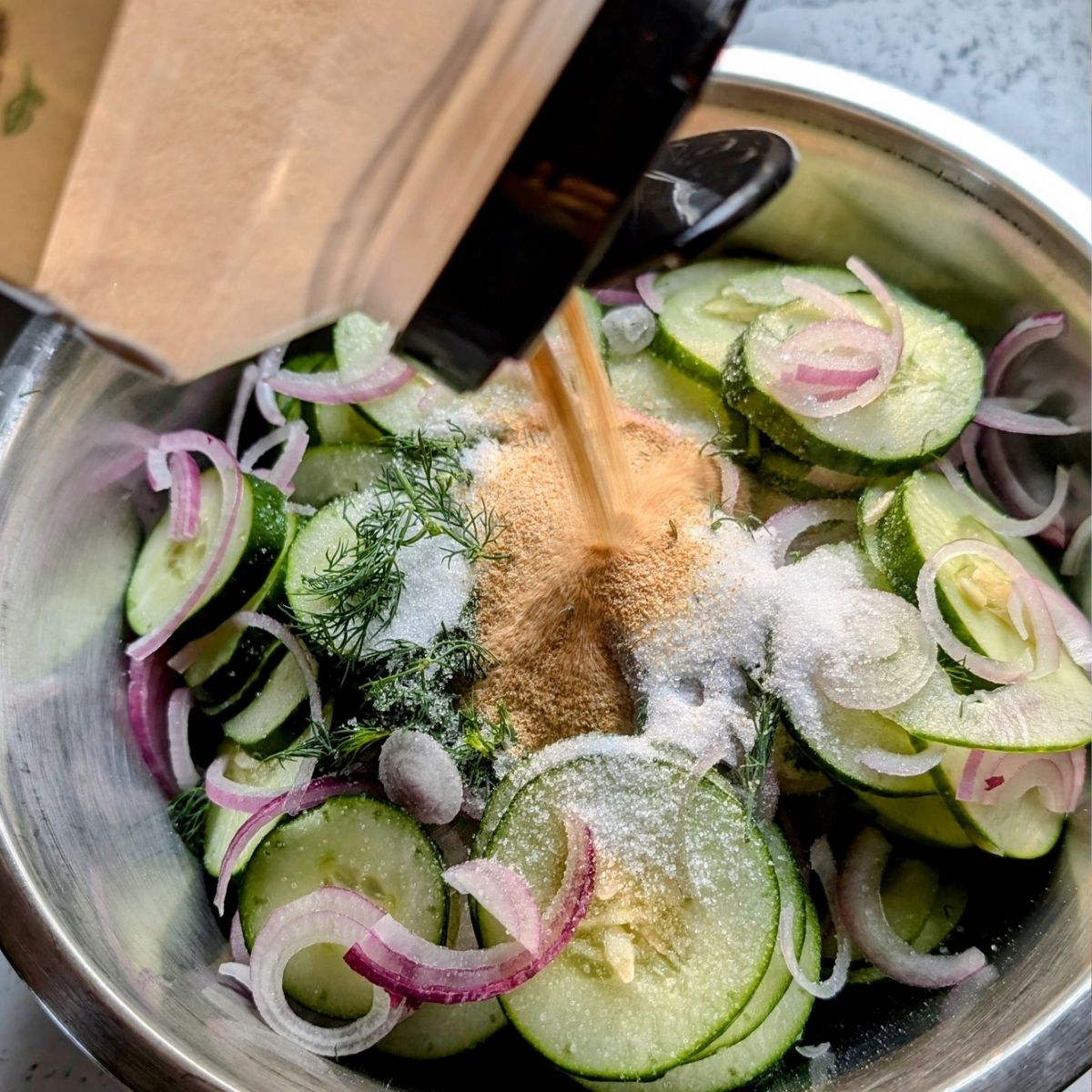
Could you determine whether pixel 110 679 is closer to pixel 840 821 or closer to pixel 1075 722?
pixel 840 821

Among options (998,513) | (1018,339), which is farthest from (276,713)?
(1018,339)

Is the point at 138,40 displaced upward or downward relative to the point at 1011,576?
upward

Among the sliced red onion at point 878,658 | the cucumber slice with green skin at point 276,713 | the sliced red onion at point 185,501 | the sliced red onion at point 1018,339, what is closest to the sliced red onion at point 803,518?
the sliced red onion at point 878,658

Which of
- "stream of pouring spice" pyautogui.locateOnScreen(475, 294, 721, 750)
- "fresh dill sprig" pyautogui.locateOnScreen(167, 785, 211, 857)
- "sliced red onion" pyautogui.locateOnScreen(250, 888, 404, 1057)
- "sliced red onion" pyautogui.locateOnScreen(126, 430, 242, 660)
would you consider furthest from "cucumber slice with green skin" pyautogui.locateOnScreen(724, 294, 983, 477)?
"fresh dill sprig" pyautogui.locateOnScreen(167, 785, 211, 857)

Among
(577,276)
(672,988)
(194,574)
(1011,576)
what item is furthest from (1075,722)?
(194,574)

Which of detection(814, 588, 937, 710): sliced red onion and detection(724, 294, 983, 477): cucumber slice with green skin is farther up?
detection(724, 294, 983, 477): cucumber slice with green skin

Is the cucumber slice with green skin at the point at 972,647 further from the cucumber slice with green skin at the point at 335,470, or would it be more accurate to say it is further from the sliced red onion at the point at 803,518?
the cucumber slice with green skin at the point at 335,470

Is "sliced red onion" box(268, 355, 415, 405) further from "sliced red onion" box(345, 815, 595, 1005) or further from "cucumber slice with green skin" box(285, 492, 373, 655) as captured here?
"sliced red onion" box(345, 815, 595, 1005)
